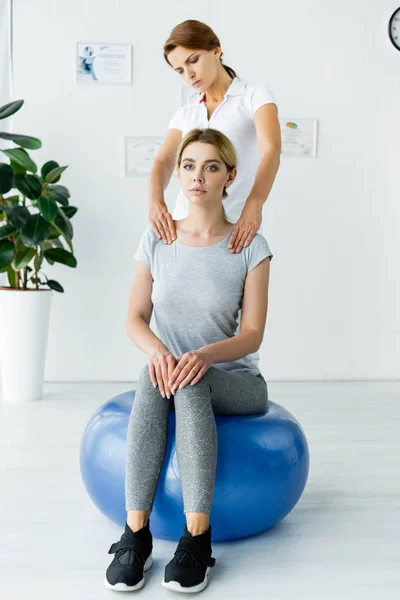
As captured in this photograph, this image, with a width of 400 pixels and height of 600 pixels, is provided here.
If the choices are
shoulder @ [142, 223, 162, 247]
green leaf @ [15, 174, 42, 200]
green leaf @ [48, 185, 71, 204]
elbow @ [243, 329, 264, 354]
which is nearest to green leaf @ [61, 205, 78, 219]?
green leaf @ [48, 185, 71, 204]

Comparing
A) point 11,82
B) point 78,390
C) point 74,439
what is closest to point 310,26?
point 11,82

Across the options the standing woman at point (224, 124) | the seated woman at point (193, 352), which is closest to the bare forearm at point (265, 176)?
the standing woman at point (224, 124)

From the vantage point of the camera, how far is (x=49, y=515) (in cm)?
195

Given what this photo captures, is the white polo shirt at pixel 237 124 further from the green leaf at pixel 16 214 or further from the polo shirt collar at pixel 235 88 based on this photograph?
the green leaf at pixel 16 214

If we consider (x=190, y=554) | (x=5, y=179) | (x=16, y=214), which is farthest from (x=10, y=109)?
(x=190, y=554)

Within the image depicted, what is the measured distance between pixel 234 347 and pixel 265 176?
56 centimetres

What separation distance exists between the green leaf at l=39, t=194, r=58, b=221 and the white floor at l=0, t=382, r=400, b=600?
0.86m

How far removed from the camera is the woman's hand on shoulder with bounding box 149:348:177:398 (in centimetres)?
165

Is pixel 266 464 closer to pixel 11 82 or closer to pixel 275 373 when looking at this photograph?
pixel 275 373

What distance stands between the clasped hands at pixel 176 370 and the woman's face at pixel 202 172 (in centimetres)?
41

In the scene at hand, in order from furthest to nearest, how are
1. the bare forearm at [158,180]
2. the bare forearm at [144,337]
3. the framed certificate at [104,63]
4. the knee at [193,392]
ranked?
the framed certificate at [104,63] < the bare forearm at [158,180] < the bare forearm at [144,337] < the knee at [193,392]

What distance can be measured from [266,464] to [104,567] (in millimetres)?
433

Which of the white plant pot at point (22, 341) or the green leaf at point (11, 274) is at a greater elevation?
the green leaf at point (11, 274)

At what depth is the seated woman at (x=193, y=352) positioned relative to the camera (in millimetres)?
1552
